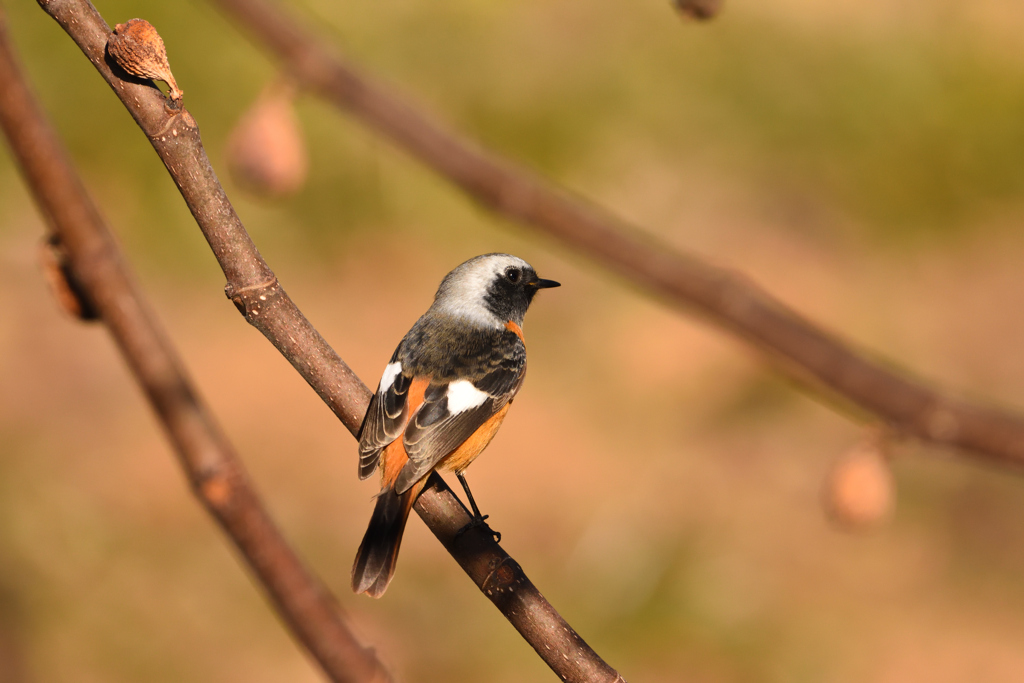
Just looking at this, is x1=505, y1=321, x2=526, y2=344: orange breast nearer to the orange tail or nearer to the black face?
the black face

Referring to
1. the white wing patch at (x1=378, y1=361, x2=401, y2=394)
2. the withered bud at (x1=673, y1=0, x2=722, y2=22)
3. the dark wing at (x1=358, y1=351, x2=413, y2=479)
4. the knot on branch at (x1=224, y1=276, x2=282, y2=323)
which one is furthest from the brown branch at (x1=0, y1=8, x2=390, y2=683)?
the white wing patch at (x1=378, y1=361, x2=401, y2=394)

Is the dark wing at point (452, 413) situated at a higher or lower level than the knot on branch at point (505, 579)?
higher

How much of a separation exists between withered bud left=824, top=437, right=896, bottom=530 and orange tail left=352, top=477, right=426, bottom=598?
3.38ft

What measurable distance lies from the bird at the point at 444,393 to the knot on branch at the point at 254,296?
49cm

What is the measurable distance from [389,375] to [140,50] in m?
1.34

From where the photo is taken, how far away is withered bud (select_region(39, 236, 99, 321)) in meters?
1.31

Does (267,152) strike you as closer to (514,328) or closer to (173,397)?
(514,328)

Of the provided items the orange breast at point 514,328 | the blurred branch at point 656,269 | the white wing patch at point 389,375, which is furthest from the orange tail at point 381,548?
the orange breast at point 514,328

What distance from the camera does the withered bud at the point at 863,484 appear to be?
2.14m

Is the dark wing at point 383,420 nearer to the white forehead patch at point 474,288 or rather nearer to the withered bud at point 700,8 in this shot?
the white forehead patch at point 474,288

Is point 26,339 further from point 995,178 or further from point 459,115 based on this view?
point 995,178

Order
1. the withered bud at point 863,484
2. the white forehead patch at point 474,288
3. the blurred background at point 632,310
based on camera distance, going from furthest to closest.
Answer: the blurred background at point 632,310, the white forehead patch at point 474,288, the withered bud at point 863,484

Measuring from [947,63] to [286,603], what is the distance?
1027 centimetres

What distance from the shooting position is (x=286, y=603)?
0.81 metres
